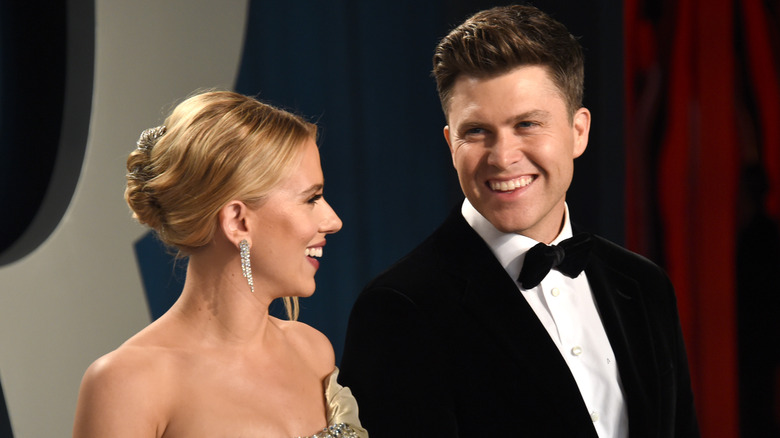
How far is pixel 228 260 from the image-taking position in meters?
1.65

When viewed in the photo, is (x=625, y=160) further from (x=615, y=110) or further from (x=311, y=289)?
(x=311, y=289)

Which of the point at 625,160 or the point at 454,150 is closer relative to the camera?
the point at 454,150

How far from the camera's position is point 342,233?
131 inches

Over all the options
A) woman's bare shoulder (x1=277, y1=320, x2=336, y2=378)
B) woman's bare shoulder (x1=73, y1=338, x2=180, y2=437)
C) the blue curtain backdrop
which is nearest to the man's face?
woman's bare shoulder (x1=277, y1=320, x2=336, y2=378)

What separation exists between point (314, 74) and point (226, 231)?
1.71 meters

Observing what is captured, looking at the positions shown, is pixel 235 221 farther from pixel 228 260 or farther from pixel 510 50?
pixel 510 50

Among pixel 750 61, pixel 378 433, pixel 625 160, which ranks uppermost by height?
pixel 750 61

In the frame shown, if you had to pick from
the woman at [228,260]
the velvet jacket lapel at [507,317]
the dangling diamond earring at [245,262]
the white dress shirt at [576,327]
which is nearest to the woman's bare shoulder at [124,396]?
the woman at [228,260]

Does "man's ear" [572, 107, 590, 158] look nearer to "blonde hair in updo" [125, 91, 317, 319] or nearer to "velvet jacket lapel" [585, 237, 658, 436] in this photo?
"velvet jacket lapel" [585, 237, 658, 436]

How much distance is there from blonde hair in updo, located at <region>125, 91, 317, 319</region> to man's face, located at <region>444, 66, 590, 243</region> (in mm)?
396

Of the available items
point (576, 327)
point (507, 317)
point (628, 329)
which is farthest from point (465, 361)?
point (628, 329)

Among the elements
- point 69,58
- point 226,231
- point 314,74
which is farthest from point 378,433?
point 314,74

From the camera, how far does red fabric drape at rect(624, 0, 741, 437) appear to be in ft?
9.41

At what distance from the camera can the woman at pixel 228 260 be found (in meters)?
1.56
